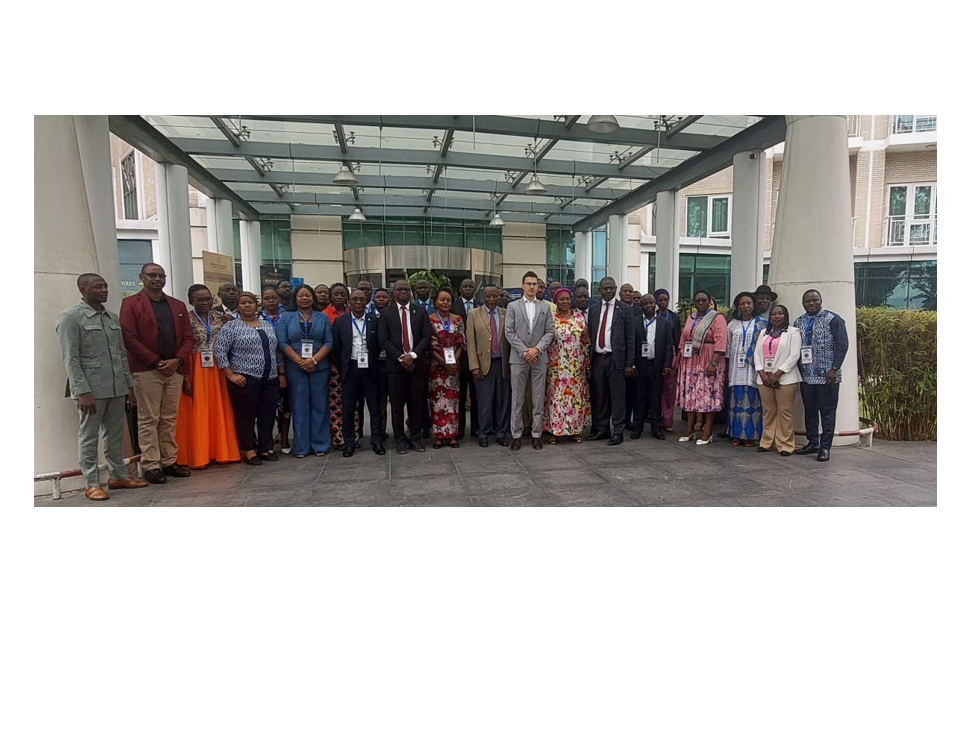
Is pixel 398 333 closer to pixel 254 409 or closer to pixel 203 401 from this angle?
pixel 254 409

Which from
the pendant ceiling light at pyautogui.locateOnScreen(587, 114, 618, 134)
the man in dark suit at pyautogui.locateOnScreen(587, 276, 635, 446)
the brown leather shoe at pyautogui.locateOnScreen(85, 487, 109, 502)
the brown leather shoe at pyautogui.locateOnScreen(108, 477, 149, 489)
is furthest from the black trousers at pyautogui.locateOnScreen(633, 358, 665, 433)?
the brown leather shoe at pyautogui.locateOnScreen(85, 487, 109, 502)

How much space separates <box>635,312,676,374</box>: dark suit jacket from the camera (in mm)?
6148

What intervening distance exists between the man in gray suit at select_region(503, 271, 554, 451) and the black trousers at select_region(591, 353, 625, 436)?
0.67 m

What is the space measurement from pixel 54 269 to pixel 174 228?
15.6 ft

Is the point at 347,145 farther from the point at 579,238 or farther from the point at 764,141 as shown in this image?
the point at 579,238

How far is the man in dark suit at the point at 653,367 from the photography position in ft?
20.5

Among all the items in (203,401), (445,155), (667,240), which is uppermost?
(445,155)

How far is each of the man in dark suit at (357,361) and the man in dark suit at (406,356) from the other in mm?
157

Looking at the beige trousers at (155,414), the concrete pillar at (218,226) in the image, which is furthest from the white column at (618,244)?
the beige trousers at (155,414)

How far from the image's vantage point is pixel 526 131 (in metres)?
8.52

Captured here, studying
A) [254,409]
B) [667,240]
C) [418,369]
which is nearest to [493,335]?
[418,369]

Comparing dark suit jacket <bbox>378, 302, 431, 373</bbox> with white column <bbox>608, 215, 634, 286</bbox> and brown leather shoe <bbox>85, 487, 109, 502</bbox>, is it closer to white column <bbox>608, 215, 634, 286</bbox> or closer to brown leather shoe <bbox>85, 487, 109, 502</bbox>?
brown leather shoe <bbox>85, 487, 109, 502</bbox>

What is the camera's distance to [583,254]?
16.2m

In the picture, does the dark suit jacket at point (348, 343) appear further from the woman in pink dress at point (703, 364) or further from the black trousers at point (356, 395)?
the woman in pink dress at point (703, 364)
